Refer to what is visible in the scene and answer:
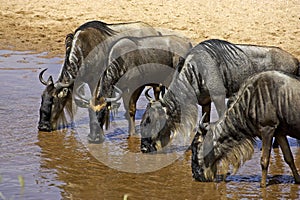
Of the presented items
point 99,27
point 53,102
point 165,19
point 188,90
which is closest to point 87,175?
point 188,90

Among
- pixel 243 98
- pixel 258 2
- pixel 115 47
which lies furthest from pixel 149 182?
pixel 258 2

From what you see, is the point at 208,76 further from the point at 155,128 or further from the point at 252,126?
the point at 252,126

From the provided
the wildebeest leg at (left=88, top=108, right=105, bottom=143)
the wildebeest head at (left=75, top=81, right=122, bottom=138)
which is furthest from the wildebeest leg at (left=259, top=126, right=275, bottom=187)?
the wildebeest leg at (left=88, top=108, right=105, bottom=143)

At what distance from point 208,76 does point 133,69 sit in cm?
135

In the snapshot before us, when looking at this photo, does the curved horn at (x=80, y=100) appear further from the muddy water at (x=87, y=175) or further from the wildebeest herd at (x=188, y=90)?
the muddy water at (x=87, y=175)

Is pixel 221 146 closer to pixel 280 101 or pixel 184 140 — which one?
pixel 280 101

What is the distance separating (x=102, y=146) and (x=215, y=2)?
1017 cm

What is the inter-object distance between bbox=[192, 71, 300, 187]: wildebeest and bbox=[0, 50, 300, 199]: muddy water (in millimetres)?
256

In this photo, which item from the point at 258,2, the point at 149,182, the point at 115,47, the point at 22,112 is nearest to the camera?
the point at 149,182

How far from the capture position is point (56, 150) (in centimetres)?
944

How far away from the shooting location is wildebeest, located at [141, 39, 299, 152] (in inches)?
360

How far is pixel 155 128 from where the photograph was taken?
9141 mm

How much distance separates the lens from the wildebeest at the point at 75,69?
34.6 feet

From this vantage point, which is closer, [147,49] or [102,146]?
[102,146]
